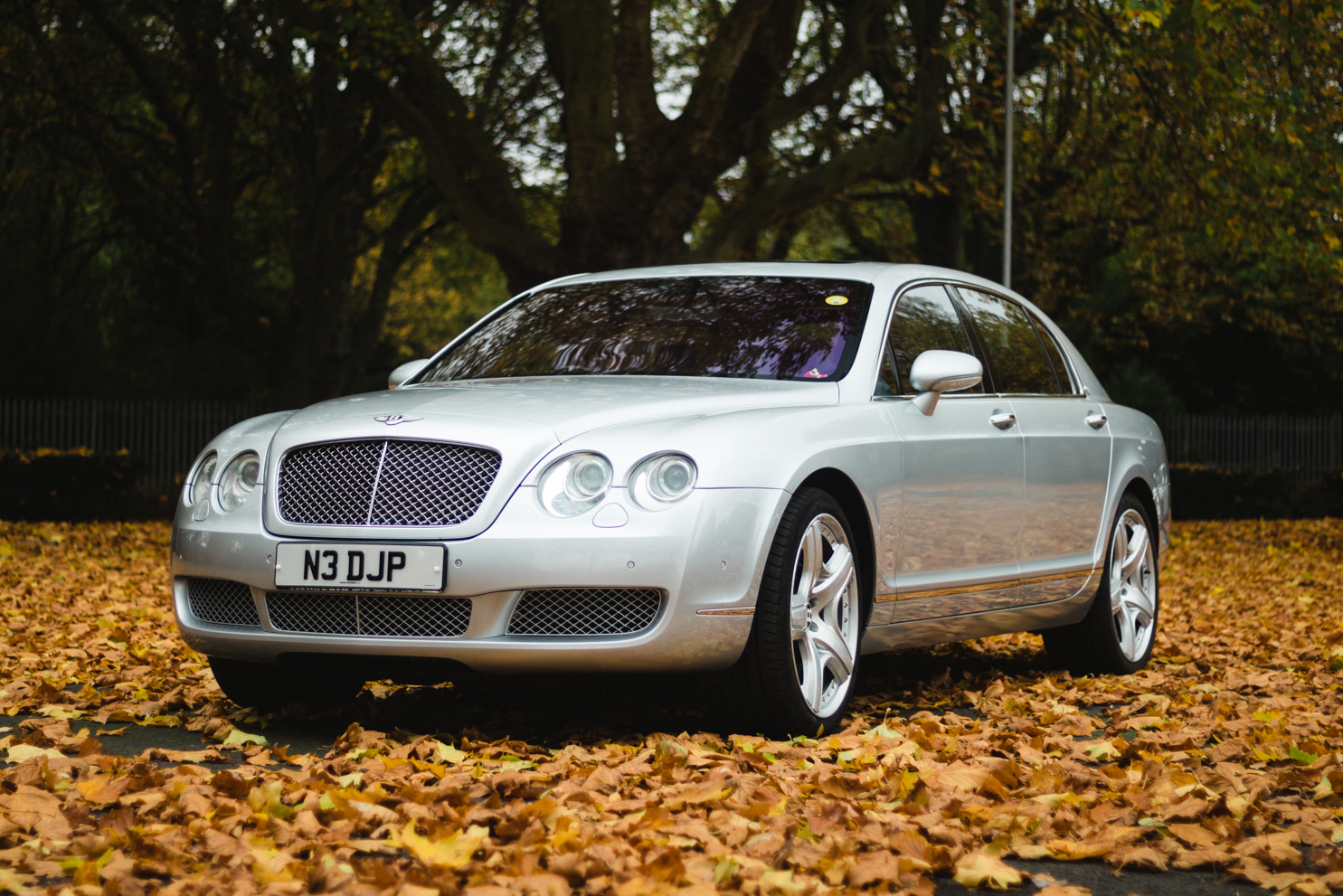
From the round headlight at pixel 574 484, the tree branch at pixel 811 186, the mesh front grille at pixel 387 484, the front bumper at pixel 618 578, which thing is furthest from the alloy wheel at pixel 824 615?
the tree branch at pixel 811 186

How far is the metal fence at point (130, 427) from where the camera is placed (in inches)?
842

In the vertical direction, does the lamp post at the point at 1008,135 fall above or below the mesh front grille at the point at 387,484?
above

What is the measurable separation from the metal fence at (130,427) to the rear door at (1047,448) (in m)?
15.9

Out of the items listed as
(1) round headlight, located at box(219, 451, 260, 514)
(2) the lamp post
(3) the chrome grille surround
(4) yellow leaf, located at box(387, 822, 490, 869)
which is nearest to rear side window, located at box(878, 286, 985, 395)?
(1) round headlight, located at box(219, 451, 260, 514)

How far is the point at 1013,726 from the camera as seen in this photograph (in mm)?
5375

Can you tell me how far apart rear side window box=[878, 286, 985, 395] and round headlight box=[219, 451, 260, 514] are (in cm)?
217

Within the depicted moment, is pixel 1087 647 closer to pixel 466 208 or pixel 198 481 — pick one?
pixel 198 481

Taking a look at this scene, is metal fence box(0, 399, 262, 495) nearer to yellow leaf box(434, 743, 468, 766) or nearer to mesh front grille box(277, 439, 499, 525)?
mesh front grille box(277, 439, 499, 525)

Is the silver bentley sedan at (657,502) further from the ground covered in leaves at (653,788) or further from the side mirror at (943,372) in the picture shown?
the ground covered in leaves at (653,788)

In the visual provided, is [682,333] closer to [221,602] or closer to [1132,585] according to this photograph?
[221,602]

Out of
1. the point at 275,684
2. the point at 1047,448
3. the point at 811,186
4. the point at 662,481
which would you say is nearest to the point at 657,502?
the point at 662,481

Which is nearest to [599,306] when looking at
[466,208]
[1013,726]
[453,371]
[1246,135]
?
[453,371]

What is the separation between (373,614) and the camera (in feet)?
15.2

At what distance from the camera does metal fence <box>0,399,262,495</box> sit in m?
21.4
